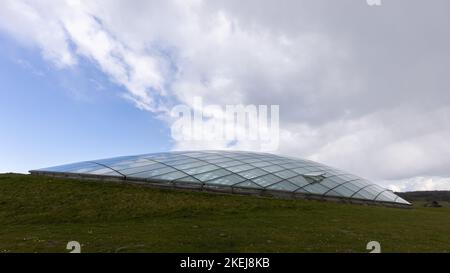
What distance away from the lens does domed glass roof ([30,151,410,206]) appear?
90.9ft

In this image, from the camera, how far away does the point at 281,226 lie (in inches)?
700

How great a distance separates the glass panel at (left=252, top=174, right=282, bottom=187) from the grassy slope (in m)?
3.55

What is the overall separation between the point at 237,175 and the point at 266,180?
2.47 meters

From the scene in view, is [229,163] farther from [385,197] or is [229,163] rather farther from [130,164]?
[385,197]

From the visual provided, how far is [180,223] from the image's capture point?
18406 millimetres

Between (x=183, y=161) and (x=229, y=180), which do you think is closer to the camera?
(x=229, y=180)

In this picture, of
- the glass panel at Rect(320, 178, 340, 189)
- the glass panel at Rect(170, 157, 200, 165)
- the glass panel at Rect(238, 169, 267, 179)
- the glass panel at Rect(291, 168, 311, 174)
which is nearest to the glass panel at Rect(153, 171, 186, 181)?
the glass panel at Rect(170, 157, 200, 165)

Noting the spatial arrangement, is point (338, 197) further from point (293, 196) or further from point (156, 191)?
point (156, 191)

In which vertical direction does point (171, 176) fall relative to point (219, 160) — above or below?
below

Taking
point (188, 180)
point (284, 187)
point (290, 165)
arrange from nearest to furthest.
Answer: point (188, 180) < point (284, 187) < point (290, 165)

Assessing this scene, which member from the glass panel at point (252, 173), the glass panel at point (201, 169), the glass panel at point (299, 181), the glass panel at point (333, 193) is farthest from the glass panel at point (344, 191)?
the glass panel at point (201, 169)

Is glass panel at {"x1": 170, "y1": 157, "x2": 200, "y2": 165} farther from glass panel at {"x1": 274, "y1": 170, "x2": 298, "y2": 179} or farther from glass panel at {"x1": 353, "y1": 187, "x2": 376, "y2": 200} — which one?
glass panel at {"x1": 353, "y1": 187, "x2": 376, "y2": 200}

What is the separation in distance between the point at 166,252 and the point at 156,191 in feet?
43.3

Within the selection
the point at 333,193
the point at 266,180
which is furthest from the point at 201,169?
the point at 333,193
